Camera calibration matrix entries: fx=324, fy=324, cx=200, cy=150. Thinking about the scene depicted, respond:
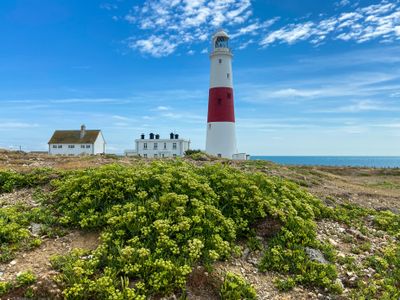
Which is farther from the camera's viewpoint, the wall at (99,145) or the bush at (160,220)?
the wall at (99,145)

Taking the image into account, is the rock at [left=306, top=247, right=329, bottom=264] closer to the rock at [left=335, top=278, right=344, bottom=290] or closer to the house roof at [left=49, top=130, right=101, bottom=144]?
the rock at [left=335, top=278, right=344, bottom=290]

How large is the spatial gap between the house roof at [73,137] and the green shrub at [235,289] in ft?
185

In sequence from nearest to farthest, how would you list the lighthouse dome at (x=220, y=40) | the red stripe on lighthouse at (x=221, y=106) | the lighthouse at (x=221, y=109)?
the red stripe on lighthouse at (x=221, y=106), the lighthouse at (x=221, y=109), the lighthouse dome at (x=220, y=40)

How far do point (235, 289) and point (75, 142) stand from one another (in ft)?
191

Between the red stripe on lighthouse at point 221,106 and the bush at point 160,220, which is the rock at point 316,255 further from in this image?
the red stripe on lighthouse at point 221,106

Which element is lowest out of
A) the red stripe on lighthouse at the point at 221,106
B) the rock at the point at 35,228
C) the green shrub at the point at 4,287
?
the green shrub at the point at 4,287

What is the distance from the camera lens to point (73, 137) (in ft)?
197

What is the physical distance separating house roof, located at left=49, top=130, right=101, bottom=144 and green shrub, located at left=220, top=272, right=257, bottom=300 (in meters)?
56.3

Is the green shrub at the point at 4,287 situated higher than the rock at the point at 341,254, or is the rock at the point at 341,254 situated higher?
the green shrub at the point at 4,287

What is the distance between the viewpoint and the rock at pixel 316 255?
7.51 m

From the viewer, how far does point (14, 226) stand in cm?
702

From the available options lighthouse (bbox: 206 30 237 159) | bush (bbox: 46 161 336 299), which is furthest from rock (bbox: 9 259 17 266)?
lighthouse (bbox: 206 30 237 159)

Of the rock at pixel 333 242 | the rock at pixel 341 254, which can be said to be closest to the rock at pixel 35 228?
the rock at pixel 341 254

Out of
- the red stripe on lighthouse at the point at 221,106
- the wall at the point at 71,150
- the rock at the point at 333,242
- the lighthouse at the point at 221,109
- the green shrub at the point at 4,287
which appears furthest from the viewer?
the wall at the point at 71,150
